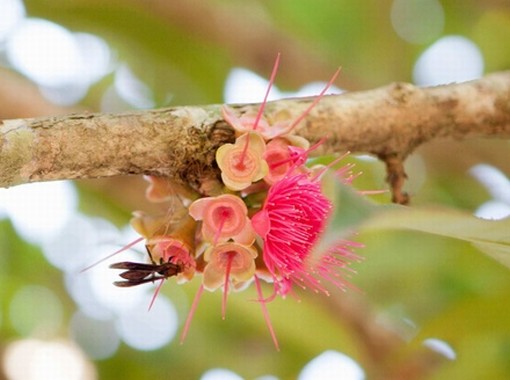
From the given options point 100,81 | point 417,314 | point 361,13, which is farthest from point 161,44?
point 417,314

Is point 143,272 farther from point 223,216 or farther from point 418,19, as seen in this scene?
point 418,19

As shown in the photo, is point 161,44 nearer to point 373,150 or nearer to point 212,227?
point 373,150

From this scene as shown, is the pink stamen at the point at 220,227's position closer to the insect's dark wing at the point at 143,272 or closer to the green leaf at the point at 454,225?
the insect's dark wing at the point at 143,272

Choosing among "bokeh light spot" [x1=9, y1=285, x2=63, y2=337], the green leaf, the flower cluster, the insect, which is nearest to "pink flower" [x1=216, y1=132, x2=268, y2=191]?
the flower cluster

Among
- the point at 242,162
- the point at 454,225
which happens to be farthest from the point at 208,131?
the point at 454,225

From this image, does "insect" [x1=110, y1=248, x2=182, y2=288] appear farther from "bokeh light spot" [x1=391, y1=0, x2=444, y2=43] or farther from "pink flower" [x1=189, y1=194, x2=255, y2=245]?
"bokeh light spot" [x1=391, y1=0, x2=444, y2=43]

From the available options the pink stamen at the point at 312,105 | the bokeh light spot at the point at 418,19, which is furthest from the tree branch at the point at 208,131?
the bokeh light spot at the point at 418,19
